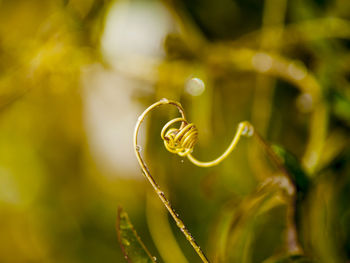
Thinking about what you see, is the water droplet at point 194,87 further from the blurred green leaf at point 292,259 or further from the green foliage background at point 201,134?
the blurred green leaf at point 292,259

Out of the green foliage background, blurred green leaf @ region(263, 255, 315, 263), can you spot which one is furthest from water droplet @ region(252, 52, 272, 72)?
blurred green leaf @ region(263, 255, 315, 263)

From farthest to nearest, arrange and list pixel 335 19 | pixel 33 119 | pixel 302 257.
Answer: pixel 33 119
pixel 335 19
pixel 302 257

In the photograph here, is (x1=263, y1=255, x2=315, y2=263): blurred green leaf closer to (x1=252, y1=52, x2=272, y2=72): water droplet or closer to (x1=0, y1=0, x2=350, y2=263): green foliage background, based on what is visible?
(x1=0, y1=0, x2=350, y2=263): green foliage background

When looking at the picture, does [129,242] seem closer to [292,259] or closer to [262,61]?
[292,259]

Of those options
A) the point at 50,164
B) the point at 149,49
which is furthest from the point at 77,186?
the point at 149,49

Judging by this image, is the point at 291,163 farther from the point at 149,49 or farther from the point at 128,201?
the point at 128,201

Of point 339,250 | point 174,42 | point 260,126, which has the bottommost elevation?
point 339,250

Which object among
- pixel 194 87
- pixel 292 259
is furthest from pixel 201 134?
pixel 292 259

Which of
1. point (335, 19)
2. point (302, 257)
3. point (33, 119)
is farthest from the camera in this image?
point (33, 119)

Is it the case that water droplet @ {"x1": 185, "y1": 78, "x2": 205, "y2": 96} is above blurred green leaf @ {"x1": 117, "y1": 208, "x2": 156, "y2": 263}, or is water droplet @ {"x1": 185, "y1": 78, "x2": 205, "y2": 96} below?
above
